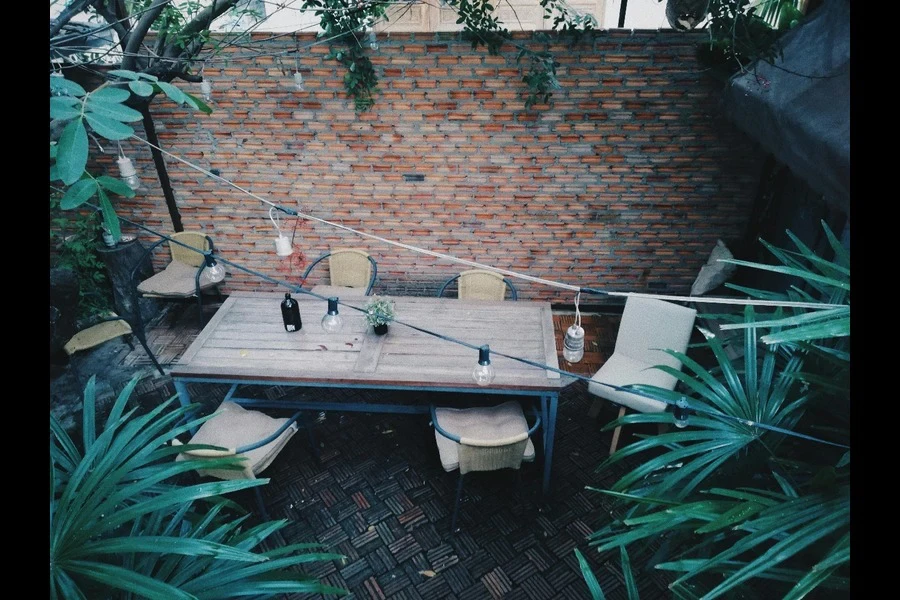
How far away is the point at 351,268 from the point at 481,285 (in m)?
1.25

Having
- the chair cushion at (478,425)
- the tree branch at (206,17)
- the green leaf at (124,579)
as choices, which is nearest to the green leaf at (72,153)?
the green leaf at (124,579)

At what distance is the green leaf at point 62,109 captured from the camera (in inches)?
53.2

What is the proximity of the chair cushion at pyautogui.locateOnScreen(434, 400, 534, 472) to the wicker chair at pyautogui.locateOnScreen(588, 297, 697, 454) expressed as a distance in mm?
701

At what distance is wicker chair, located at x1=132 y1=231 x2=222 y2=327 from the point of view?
16.2 ft

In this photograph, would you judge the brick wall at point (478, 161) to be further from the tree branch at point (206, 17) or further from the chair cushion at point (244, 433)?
the chair cushion at point (244, 433)

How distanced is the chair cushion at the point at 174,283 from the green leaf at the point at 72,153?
3689 millimetres

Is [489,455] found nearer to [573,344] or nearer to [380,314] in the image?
[573,344]

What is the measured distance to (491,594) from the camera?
312 cm

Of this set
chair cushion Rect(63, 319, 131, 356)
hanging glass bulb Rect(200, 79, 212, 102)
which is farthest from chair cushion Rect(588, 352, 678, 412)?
hanging glass bulb Rect(200, 79, 212, 102)

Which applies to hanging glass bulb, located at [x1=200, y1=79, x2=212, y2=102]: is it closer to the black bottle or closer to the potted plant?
the black bottle

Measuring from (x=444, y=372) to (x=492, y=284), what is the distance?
4.55ft

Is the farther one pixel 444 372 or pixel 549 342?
pixel 549 342
